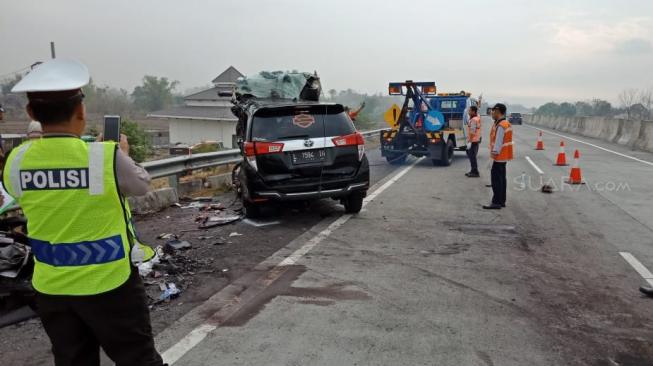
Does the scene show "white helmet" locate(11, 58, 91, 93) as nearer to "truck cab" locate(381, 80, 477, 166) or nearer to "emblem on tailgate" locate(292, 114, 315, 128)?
"emblem on tailgate" locate(292, 114, 315, 128)

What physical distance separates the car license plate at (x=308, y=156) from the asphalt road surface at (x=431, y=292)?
3.23 ft

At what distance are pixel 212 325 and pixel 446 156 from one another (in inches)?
493

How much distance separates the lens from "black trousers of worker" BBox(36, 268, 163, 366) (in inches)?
90.5

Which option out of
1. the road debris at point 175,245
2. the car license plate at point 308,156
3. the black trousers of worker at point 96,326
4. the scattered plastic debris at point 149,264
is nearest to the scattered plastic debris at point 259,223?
the car license plate at point 308,156

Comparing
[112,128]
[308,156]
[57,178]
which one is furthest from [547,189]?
[57,178]

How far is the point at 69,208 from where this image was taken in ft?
7.32

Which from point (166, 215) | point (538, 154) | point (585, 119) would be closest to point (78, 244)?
point (166, 215)

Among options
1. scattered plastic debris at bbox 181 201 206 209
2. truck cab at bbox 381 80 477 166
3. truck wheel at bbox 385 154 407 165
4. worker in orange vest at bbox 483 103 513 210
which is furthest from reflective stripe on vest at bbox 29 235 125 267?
truck wheel at bbox 385 154 407 165

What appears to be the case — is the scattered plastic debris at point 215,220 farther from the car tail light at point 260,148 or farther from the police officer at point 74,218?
the police officer at point 74,218

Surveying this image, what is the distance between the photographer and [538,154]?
20.0 meters

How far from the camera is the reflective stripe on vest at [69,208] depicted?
7.29 feet

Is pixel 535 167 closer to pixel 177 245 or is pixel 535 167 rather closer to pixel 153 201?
pixel 153 201

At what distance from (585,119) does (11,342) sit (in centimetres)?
3823

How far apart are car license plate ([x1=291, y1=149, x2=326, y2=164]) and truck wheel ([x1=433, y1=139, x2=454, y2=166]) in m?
8.61
